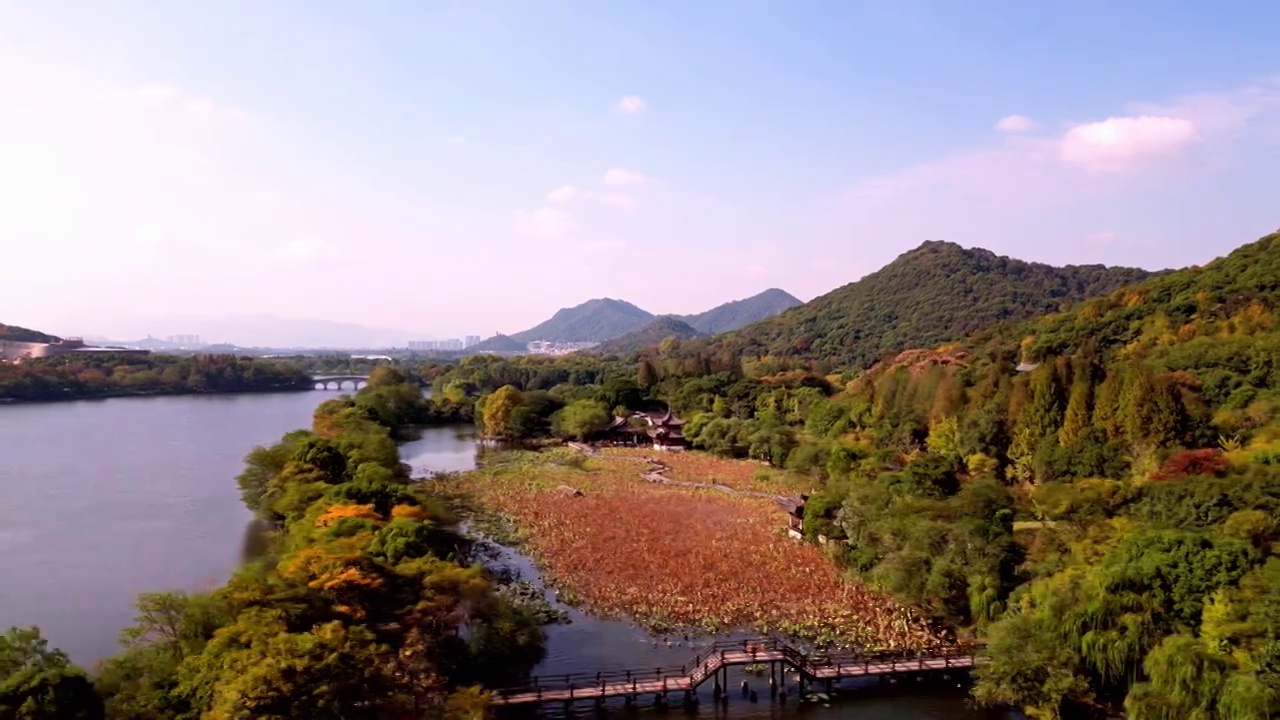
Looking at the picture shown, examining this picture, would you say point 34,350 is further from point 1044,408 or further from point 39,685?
point 1044,408

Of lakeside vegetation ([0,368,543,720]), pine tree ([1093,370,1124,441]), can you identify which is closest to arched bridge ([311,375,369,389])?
pine tree ([1093,370,1124,441])

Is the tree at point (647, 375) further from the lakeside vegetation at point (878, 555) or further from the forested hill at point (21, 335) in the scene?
the forested hill at point (21, 335)

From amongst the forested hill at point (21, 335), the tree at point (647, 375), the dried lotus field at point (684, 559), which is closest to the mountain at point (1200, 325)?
the dried lotus field at point (684, 559)

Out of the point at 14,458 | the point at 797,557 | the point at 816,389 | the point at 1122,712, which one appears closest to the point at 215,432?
the point at 14,458

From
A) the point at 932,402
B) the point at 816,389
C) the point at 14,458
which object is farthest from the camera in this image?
the point at 816,389

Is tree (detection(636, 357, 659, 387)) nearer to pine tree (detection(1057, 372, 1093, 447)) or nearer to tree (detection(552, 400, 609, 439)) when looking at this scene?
tree (detection(552, 400, 609, 439))

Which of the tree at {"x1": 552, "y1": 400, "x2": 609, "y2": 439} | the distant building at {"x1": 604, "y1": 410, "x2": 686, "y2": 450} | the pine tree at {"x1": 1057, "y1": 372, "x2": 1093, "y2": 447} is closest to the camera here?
the pine tree at {"x1": 1057, "y1": 372, "x2": 1093, "y2": 447}

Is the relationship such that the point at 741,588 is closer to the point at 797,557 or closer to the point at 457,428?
the point at 797,557
